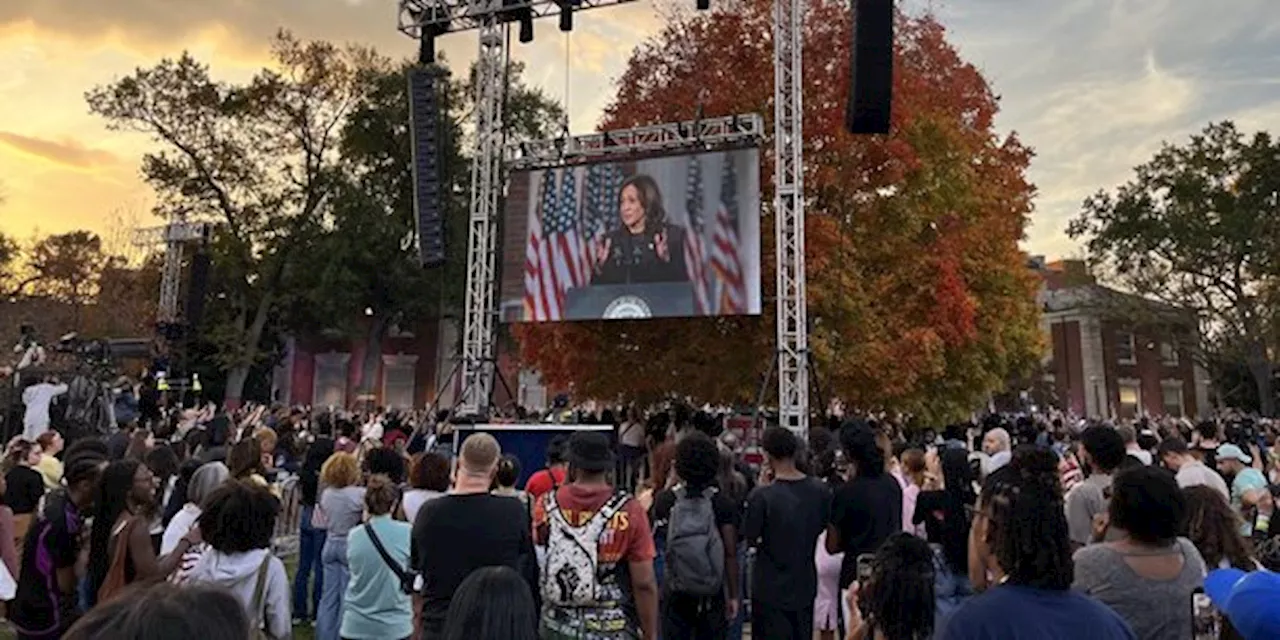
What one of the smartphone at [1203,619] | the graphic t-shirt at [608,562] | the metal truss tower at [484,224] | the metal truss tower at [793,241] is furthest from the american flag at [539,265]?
the smartphone at [1203,619]

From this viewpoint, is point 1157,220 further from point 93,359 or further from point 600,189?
point 93,359

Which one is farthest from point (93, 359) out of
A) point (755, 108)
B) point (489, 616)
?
point (489, 616)

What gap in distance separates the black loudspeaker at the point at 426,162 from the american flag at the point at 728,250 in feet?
19.5

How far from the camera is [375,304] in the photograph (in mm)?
39344

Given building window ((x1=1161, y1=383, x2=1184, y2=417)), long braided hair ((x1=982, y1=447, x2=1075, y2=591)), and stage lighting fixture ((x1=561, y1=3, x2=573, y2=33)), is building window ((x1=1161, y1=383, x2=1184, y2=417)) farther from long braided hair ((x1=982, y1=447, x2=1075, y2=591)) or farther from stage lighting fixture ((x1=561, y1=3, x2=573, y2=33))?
long braided hair ((x1=982, y1=447, x2=1075, y2=591))

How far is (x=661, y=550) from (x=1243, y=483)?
4928 millimetres

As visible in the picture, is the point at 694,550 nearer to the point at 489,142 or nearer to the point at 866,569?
the point at 866,569

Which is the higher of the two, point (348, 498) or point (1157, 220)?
point (1157, 220)

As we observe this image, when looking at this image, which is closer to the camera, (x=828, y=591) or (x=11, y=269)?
(x=828, y=591)

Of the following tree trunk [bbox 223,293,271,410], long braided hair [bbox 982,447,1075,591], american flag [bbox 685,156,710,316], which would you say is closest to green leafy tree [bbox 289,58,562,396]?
tree trunk [bbox 223,293,271,410]

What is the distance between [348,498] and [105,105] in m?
37.4

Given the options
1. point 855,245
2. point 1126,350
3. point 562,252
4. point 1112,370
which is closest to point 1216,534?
point 855,245

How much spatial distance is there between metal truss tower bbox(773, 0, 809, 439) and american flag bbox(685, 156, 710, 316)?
5.54ft

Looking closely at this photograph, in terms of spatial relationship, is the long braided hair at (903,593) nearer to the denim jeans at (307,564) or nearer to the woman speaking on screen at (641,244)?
the denim jeans at (307,564)
